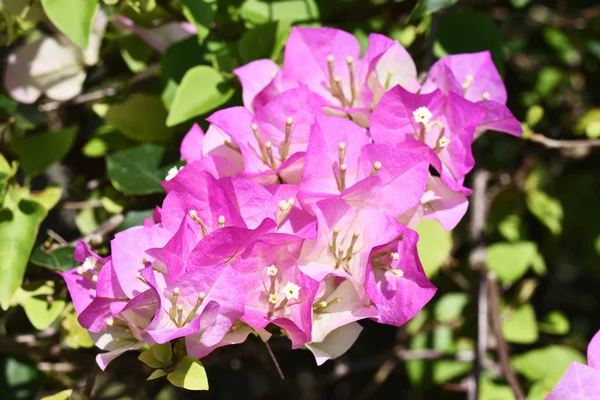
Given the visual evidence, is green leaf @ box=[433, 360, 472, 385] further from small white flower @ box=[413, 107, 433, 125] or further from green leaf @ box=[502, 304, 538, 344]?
small white flower @ box=[413, 107, 433, 125]

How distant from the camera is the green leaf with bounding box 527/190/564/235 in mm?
1188

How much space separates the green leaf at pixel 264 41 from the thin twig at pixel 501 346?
1.58 ft

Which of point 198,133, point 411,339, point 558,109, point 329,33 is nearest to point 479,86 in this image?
point 329,33

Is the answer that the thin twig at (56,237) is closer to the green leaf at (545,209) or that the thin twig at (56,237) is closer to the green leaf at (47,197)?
the green leaf at (47,197)

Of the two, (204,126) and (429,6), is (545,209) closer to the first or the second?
(429,6)

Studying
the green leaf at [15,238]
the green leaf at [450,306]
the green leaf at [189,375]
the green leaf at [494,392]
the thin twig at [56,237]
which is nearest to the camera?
the green leaf at [189,375]

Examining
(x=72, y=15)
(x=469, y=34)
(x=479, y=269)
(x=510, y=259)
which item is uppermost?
(x=72, y=15)

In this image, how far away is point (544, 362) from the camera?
1150mm

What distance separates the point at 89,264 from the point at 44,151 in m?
0.32

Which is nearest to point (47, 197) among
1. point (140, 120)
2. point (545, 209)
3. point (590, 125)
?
point (140, 120)

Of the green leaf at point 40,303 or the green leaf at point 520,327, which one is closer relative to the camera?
the green leaf at point 40,303

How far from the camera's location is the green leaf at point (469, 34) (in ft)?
2.92

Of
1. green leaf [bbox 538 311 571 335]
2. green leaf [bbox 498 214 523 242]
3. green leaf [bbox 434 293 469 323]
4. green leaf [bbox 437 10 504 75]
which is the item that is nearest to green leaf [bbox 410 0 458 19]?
green leaf [bbox 437 10 504 75]

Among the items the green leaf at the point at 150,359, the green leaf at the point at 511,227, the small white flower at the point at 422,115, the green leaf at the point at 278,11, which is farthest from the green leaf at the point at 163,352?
the green leaf at the point at 511,227
